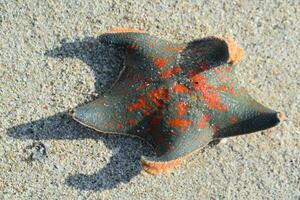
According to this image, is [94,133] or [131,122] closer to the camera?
[131,122]

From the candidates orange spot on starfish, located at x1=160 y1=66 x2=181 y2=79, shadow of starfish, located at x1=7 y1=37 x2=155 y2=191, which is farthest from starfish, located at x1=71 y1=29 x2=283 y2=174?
shadow of starfish, located at x1=7 y1=37 x2=155 y2=191

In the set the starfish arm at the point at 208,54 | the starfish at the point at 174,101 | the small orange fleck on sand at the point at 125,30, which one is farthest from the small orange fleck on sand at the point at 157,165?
the small orange fleck on sand at the point at 125,30

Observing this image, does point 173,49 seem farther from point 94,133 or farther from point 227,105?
point 94,133

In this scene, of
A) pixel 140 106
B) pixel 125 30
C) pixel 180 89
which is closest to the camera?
pixel 180 89

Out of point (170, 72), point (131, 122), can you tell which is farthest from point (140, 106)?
point (170, 72)

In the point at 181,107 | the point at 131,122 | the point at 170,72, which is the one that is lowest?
the point at 131,122

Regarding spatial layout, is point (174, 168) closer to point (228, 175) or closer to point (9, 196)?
point (228, 175)

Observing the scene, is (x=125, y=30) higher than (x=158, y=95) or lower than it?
higher
